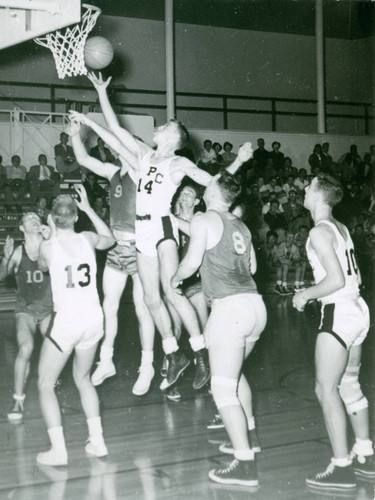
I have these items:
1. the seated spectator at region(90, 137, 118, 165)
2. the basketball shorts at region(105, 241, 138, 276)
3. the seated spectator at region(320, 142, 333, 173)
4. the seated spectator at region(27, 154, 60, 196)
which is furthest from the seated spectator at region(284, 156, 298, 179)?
the basketball shorts at region(105, 241, 138, 276)

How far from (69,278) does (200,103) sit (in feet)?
58.0

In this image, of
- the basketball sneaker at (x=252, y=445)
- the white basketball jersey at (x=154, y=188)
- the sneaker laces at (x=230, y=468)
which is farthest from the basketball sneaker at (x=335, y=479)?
the white basketball jersey at (x=154, y=188)

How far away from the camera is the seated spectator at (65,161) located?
1606cm

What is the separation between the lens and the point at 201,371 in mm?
6156

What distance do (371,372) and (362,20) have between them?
17.2m

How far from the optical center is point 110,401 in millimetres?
6383

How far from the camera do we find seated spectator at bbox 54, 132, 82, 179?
16.1 m

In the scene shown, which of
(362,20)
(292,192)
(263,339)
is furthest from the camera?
(362,20)

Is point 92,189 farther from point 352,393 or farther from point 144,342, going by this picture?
point 352,393

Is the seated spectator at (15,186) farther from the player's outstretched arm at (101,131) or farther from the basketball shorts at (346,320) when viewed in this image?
the basketball shorts at (346,320)

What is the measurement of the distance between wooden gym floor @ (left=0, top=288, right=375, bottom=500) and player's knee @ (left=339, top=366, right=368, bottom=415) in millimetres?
490

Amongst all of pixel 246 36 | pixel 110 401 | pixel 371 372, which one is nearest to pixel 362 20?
pixel 246 36

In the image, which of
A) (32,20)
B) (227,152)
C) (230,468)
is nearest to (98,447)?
(230,468)

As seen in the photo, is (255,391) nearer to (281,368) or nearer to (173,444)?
(281,368)
